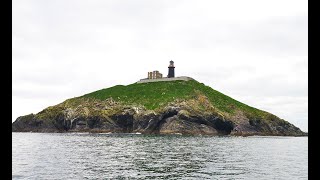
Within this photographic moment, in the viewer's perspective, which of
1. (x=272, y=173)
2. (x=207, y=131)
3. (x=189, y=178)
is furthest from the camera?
(x=207, y=131)

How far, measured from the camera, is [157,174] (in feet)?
131

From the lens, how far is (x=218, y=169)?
45469 mm

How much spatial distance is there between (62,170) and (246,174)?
79.7 feet

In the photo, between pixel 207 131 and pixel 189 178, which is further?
pixel 207 131

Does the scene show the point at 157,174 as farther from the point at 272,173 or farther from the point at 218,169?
the point at 272,173

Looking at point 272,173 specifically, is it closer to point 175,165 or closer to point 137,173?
point 175,165

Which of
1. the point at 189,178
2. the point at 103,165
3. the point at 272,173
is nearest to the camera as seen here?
the point at 189,178
